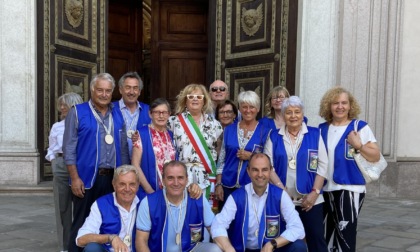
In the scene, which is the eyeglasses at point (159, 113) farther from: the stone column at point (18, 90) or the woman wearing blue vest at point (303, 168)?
the stone column at point (18, 90)

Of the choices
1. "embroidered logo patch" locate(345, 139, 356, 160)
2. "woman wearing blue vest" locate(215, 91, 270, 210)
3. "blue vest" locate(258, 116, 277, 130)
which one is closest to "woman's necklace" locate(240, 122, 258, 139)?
"woman wearing blue vest" locate(215, 91, 270, 210)

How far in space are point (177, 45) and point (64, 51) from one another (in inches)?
116

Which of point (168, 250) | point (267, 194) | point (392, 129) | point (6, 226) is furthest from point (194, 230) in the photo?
point (392, 129)

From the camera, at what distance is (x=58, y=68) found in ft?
26.2

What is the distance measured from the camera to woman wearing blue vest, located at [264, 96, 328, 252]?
12.5 ft

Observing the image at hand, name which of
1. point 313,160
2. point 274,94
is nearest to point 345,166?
point 313,160

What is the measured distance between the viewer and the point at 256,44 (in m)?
8.17

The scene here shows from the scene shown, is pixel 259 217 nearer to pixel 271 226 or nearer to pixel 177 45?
pixel 271 226

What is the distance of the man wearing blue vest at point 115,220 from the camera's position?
11.1 ft

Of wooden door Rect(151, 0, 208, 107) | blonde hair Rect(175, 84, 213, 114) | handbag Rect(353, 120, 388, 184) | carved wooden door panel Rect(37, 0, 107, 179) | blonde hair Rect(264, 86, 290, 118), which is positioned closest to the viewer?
handbag Rect(353, 120, 388, 184)

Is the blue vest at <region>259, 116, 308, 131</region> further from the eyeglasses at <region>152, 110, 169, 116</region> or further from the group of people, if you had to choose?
the eyeglasses at <region>152, 110, 169, 116</region>

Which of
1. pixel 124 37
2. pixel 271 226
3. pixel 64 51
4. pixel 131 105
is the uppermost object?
pixel 124 37

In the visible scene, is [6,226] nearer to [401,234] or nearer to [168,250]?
[168,250]

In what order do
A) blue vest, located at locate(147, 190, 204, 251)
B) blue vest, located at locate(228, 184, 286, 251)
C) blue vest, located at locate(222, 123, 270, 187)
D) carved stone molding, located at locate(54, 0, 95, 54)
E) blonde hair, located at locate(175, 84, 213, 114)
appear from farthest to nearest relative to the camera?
carved stone molding, located at locate(54, 0, 95, 54) → blonde hair, located at locate(175, 84, 213, 114) → blue vest, located at locate(222, 123, 270, 187) → blue vest, located at locate(228, 184, 286, 251) → blue vest, located at locate(147, 190, 204, 251)
